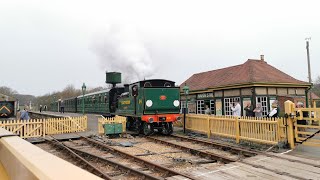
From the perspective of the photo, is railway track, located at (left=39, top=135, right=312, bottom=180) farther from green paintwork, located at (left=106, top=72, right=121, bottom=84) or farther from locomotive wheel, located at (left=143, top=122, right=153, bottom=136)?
green paintwork, located at (left=106, top=72, right=121, bottom=84)

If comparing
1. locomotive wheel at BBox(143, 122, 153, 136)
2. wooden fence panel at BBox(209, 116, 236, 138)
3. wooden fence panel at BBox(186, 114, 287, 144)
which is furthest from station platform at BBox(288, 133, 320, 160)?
locomotive wheel at BBox(143, 122, 153, 136)

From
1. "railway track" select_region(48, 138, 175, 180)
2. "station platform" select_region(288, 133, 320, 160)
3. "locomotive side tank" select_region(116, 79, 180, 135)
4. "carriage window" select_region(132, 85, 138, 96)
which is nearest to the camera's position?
"railway track" select_region(48, 138, 175, 180)

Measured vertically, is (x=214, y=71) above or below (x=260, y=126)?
above

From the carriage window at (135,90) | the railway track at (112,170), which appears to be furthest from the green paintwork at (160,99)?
the railway track at (112,170)

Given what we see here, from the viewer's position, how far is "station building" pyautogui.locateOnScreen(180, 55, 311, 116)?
66.7ft

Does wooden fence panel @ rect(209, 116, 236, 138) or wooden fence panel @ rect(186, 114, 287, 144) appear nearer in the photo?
wooden fence panel @ rect(186, 114, 287, 144)

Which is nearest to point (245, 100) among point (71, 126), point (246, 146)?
point (246, 146)

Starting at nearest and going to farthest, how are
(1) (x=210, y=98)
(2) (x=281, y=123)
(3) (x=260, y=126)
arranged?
1. (2) (x=281, y=123)
2. (3) (x=260, y=126)
3. (1) (x=210, y=98)

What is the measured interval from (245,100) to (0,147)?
62.6 ft

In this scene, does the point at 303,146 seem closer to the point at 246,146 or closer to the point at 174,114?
the point at 246,146

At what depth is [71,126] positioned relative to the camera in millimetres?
17844

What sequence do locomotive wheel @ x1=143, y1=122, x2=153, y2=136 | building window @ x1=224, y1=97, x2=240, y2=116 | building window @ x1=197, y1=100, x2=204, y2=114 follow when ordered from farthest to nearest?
building window @ x1=197, y1=100, x2=204, y2=114 → building window @ x1=224, y1=97, x2=240, y2=116 → locomotive wheel @ x1=143, y1=122, x2=153, y2=136

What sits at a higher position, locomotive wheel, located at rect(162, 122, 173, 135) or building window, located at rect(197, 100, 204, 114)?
building window, located at rect(197, 100, 204, 114)

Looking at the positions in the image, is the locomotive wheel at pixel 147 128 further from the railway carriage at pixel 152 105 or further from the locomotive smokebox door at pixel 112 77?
the locomotive smokebox door at pixel 112 77
